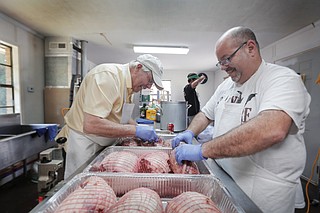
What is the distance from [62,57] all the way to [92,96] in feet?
11.8

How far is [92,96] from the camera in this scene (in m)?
1.25

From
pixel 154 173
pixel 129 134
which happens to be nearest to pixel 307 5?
pixel 129 134

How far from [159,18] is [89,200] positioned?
10.0 ft

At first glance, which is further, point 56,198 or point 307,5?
point 307,5

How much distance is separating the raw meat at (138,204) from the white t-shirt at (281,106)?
0.61m

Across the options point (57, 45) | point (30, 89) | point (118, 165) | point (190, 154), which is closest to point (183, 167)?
point (190, 154)

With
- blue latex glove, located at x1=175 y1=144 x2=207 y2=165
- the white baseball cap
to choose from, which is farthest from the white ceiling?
blue latex glove, located at x1=175 y1=144 x2=207 y2=165

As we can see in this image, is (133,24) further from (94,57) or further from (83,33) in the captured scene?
(94,57)

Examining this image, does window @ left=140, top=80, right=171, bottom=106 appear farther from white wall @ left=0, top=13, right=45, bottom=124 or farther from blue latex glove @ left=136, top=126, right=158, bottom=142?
white wall @ left=0, top=13, right=45, bottom=124

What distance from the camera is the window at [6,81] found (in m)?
3.30

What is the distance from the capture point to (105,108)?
1257mm

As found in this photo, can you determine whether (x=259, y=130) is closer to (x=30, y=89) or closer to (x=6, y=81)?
(x=6, y=81)

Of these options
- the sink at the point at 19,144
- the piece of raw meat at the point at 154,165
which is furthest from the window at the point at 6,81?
the piece of raw meat at the point at 154,165

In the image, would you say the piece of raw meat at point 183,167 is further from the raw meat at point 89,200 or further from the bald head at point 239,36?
the bald head at point 239,36
